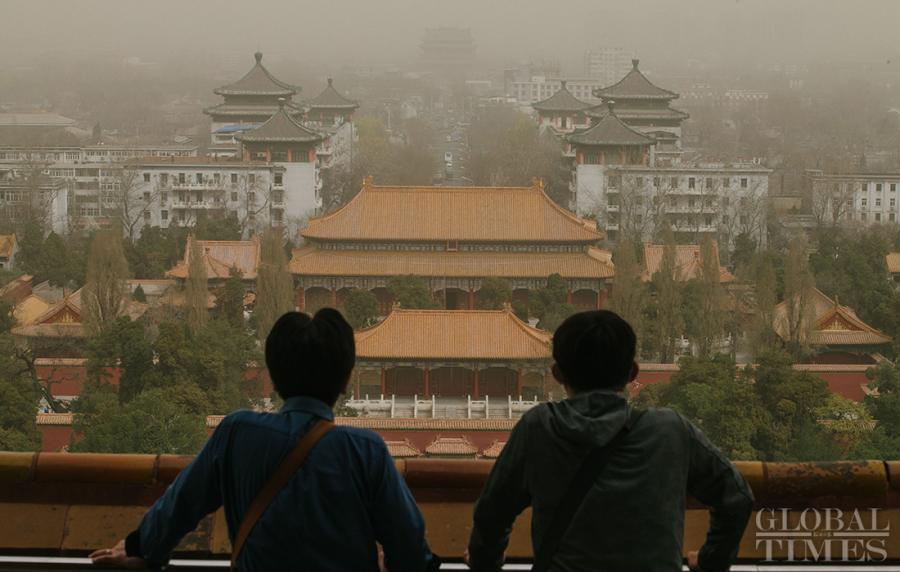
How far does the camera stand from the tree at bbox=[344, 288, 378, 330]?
15.5 meters

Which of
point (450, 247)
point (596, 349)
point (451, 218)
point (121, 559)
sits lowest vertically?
point (450, 247)

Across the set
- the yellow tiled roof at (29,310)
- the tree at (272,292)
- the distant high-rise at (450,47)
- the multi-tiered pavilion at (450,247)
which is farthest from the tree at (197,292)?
the distant high-rise at (450,47)

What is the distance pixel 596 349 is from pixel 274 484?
0.54m

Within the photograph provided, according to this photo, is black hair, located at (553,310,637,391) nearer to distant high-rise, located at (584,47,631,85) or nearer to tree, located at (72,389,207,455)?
tree, located at (72,389,207,455)

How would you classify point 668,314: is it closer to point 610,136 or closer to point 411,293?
point 411,293

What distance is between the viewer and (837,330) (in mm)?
14219

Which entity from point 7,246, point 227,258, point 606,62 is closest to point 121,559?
point 227,258

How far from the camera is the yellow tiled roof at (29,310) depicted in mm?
14525

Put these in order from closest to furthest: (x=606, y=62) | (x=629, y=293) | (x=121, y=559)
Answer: (x=121, y=559), (x=629, y=293), (x=606, y=62)

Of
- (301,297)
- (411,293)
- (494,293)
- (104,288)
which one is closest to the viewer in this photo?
(104,288)

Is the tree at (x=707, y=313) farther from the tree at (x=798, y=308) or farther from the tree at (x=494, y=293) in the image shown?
the tree at (x=494, y=293)

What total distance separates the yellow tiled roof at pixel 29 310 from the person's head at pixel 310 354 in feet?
40.7

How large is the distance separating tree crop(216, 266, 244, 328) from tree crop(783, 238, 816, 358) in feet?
18.1

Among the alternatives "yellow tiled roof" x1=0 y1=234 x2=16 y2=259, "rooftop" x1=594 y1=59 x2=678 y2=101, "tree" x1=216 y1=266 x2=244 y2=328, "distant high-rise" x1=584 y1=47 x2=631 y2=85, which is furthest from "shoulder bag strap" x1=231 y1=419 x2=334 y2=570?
"distant high-rise" x1=584 y1=47 x2=631 y2=85
